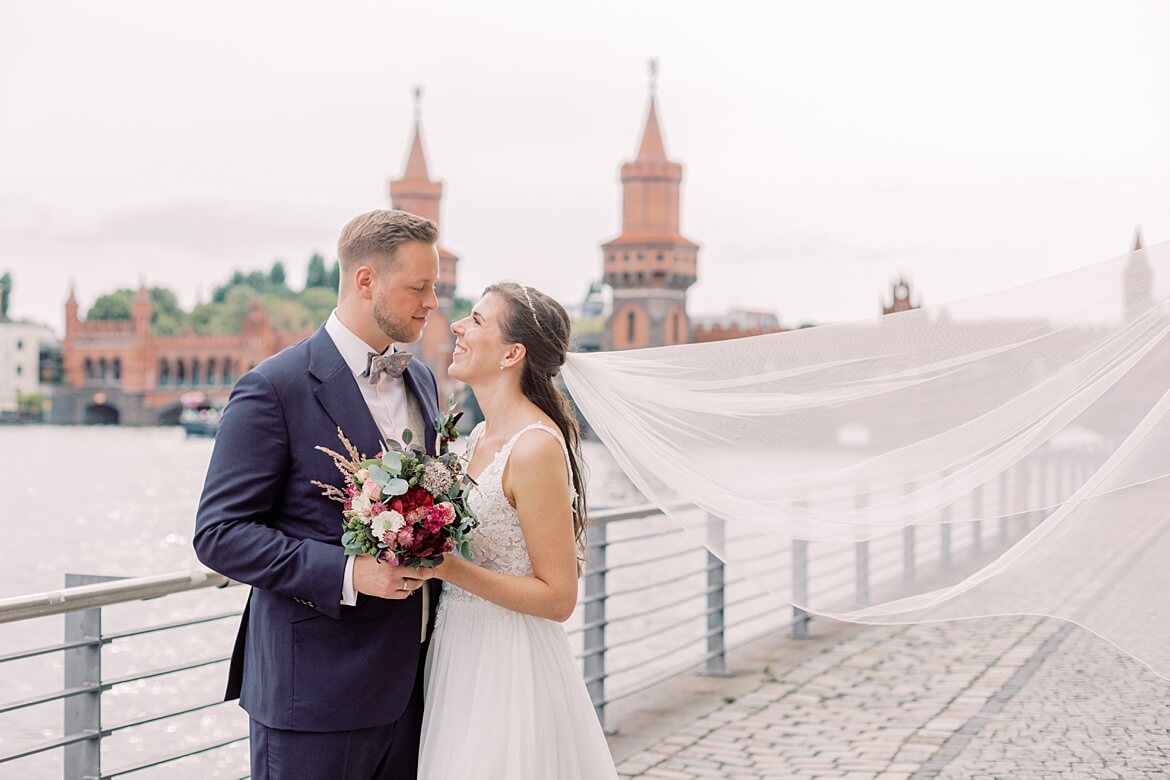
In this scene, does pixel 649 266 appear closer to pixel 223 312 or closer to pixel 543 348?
pixel 223 312

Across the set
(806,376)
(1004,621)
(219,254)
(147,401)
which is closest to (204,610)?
(1004,621)

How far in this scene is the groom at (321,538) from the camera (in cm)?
256

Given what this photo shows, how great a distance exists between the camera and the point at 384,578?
252 cm

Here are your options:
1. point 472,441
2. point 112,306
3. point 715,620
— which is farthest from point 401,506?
point 112,306

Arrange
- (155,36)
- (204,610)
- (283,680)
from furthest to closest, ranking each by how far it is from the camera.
Answer: (155,36) < (204,610) < (283,680)

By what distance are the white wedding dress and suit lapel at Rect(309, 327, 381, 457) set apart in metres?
0.35

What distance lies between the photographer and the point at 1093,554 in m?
3.80

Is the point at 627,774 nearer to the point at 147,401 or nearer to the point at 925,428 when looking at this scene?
the point at 925,428

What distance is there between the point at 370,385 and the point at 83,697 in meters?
1.39

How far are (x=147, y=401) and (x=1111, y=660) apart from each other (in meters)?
108

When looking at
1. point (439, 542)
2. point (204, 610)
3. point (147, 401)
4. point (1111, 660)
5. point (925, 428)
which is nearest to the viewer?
point (439, 542)

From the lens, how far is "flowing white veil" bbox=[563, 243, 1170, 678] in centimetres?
375

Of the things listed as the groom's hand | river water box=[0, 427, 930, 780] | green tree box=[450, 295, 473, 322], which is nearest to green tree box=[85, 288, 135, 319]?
green tree box=[450, 295, 473, 322]

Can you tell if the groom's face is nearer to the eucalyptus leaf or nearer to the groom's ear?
the groom's ear
